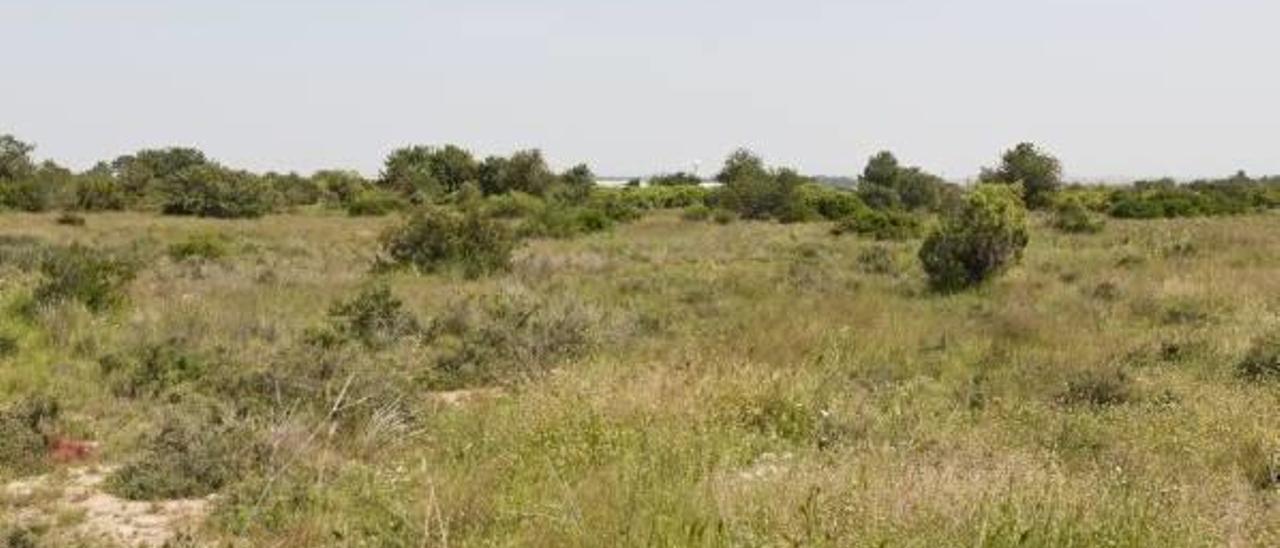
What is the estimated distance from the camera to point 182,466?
6566 mm

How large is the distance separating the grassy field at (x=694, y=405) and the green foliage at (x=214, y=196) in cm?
2135

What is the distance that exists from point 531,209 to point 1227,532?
3396 cm

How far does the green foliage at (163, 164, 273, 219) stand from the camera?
125 feet

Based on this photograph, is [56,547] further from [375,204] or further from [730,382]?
[375,204]

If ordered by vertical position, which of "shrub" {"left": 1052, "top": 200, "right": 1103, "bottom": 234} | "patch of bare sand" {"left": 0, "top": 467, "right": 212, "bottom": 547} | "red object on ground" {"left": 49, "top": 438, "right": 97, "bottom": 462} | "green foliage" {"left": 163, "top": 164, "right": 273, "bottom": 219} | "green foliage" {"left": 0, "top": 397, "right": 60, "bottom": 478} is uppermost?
"green foliage" {"left": 163, "top": 164, "right": 273, "bottom": 219}

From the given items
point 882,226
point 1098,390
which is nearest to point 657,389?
point 1098,390

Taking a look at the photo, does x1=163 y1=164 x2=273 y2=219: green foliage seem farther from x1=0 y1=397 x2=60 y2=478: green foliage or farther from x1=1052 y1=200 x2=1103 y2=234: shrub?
x1=0 y1=397 x2=60 y2=478: green foliage

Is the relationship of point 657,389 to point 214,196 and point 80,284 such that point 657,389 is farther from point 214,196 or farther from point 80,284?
point 214,196

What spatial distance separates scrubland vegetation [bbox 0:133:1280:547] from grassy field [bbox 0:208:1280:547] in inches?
1.2

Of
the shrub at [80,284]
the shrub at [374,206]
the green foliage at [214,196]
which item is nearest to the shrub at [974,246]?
the shrub at [80,284]

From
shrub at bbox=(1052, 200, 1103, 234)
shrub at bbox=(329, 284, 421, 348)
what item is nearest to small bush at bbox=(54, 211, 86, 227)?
shrub at bbox=(329, 284, 421, 348)

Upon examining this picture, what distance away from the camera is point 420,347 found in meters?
11.5

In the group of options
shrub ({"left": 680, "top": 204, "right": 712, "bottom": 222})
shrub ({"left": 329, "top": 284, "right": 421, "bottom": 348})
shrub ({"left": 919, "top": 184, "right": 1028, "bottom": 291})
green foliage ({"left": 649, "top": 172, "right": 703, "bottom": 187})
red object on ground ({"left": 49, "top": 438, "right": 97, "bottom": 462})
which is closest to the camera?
red object on ground ({"left": 49, "top": 438, "right": 97, "bottom": 462})

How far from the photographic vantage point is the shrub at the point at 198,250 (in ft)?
69.4
